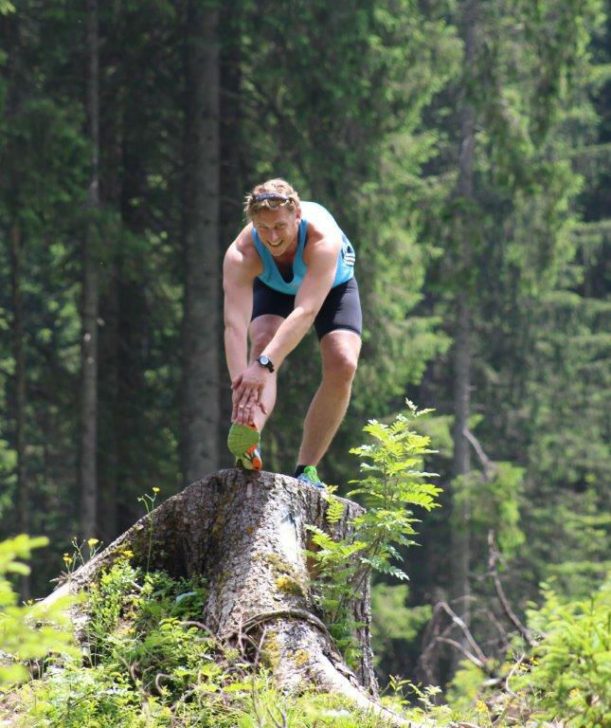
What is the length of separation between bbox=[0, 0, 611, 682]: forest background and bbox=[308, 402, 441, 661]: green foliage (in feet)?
27.3

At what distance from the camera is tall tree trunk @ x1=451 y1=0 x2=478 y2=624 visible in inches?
789

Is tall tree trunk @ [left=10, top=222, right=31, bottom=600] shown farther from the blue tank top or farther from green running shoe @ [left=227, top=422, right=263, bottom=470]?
green running shoe @ [left=227, top=422, right=263, bottom=470]

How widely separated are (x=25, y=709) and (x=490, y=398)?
23107 mm

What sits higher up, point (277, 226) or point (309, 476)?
point (277, 226)

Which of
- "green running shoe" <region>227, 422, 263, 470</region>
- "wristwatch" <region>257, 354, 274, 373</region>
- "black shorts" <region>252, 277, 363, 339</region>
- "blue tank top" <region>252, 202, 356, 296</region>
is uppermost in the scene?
"blue tank top" <region>252, 202, 356, 296</region>

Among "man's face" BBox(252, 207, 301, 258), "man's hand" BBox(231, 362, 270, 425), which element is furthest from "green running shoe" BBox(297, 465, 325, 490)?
"man's face" BBox(252, 207, 301, 258)

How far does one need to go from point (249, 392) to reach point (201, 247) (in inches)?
389

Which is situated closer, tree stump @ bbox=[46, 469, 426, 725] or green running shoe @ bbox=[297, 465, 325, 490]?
tree stump @ bbox=[46, 469, 426, 725]

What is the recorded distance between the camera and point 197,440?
15000 millimetres

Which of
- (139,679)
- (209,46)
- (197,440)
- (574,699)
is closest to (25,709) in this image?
(139,679)

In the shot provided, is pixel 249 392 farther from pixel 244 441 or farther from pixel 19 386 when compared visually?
pixel 19 386

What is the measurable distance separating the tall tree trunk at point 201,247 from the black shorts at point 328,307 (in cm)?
840

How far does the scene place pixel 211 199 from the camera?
51.0ft

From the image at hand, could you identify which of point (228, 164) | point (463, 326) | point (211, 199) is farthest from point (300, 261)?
point (463, 326)
